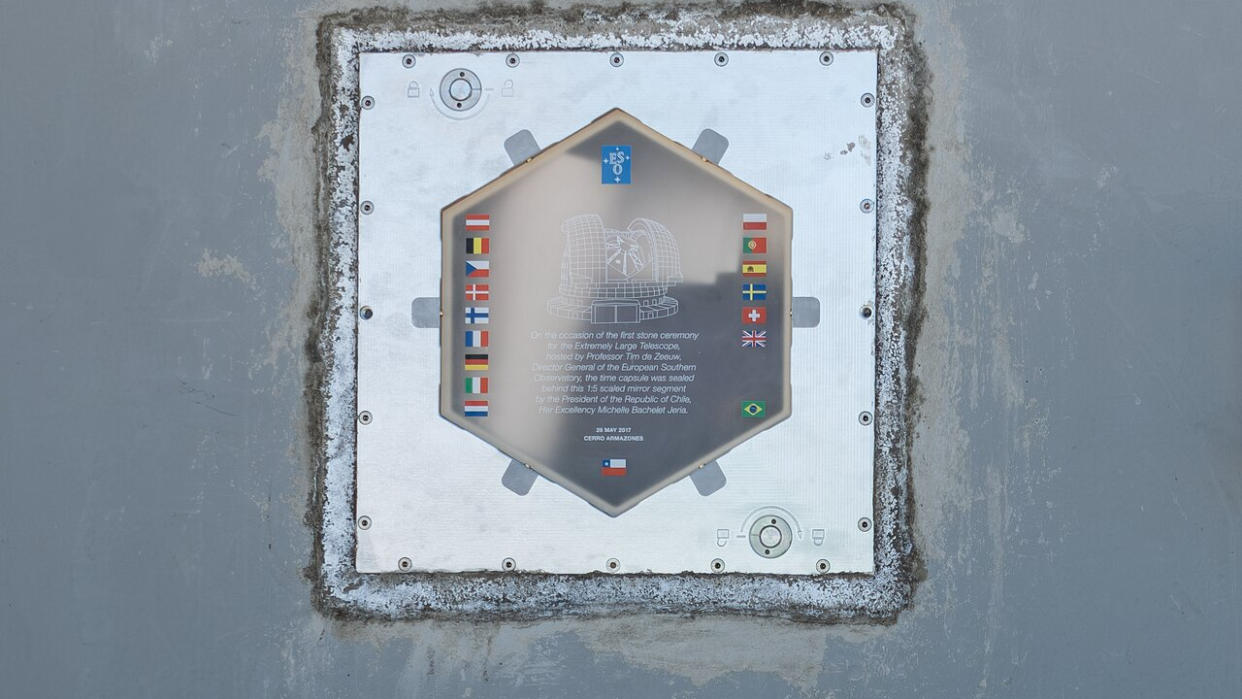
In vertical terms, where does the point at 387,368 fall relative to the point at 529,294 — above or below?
below

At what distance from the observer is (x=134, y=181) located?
69.2 inches

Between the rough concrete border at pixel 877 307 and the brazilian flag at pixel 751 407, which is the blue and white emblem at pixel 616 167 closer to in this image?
the rough concrete border at pixel 877 307

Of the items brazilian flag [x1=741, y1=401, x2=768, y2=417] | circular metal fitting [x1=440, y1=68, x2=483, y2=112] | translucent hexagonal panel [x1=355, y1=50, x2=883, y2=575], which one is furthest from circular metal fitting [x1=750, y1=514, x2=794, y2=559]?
circular metal fitting [x1=440, y1=68, x2=483, y2=112]

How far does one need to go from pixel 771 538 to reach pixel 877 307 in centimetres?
50

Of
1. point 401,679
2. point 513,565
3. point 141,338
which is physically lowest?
point 401,679

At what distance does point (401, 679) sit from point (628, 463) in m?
0.62

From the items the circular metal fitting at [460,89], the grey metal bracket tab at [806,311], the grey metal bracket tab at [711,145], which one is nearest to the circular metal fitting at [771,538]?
the grey metal bracket tab at [806,311]

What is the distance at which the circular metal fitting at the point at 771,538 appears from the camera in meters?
1.73

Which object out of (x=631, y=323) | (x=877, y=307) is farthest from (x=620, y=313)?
(x=877, y=307)

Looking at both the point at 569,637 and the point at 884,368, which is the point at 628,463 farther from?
the point at 884,368

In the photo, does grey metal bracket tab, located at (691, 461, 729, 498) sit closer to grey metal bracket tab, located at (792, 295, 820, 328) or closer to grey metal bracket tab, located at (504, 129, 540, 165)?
grey metal bracket tab, located at (792, 295, 820, 328)

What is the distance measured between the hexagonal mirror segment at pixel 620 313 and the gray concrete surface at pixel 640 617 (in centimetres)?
32

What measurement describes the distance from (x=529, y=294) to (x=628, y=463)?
0.39 meters

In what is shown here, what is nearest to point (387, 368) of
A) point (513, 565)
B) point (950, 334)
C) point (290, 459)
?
point (290, 459)
